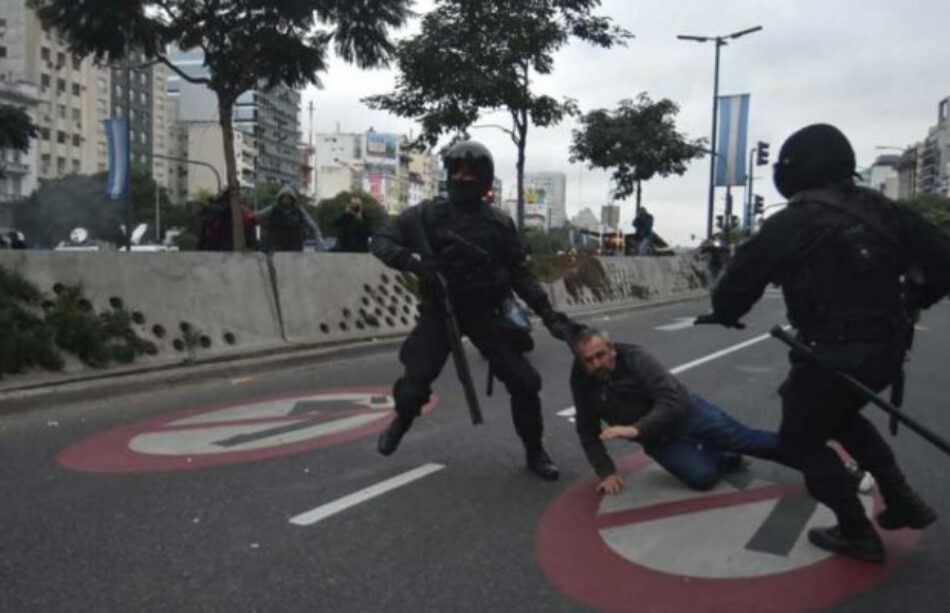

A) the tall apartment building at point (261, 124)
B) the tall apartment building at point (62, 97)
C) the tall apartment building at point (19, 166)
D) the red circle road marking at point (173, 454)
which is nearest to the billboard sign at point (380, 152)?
the tall apartment building at point (261, 124)

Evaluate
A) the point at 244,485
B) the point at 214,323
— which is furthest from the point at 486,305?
the point at 214,323

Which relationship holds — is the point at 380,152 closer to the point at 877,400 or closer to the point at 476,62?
the point at 476,62

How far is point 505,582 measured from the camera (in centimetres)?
364

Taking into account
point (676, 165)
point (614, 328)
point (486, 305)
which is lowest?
point (614, 328)

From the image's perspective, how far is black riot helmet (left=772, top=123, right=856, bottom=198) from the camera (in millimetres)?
3684

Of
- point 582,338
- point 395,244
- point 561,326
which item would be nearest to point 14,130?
point 395,244

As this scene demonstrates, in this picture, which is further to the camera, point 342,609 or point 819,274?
point 819,274

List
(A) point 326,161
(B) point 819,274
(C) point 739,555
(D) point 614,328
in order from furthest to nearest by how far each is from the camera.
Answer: (A) point 326,161, (D) point 614,328, (C) point 739,555, (B) point 819,274

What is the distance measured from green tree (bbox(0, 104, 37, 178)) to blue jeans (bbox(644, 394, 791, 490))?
52.2 feet

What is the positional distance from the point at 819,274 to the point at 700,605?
1.33 m

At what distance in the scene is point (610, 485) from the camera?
4863 mm

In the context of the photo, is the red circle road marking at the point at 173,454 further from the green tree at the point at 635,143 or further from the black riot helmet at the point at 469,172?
the green tree at the point at 635,143

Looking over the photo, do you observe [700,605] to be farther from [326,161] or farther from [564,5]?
[326,161]

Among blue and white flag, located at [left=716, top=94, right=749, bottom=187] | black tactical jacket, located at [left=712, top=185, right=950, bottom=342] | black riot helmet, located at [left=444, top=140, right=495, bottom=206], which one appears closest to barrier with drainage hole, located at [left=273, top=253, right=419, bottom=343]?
black riot helmet, located at [left=444, top=140, right=495, bottom=206]
